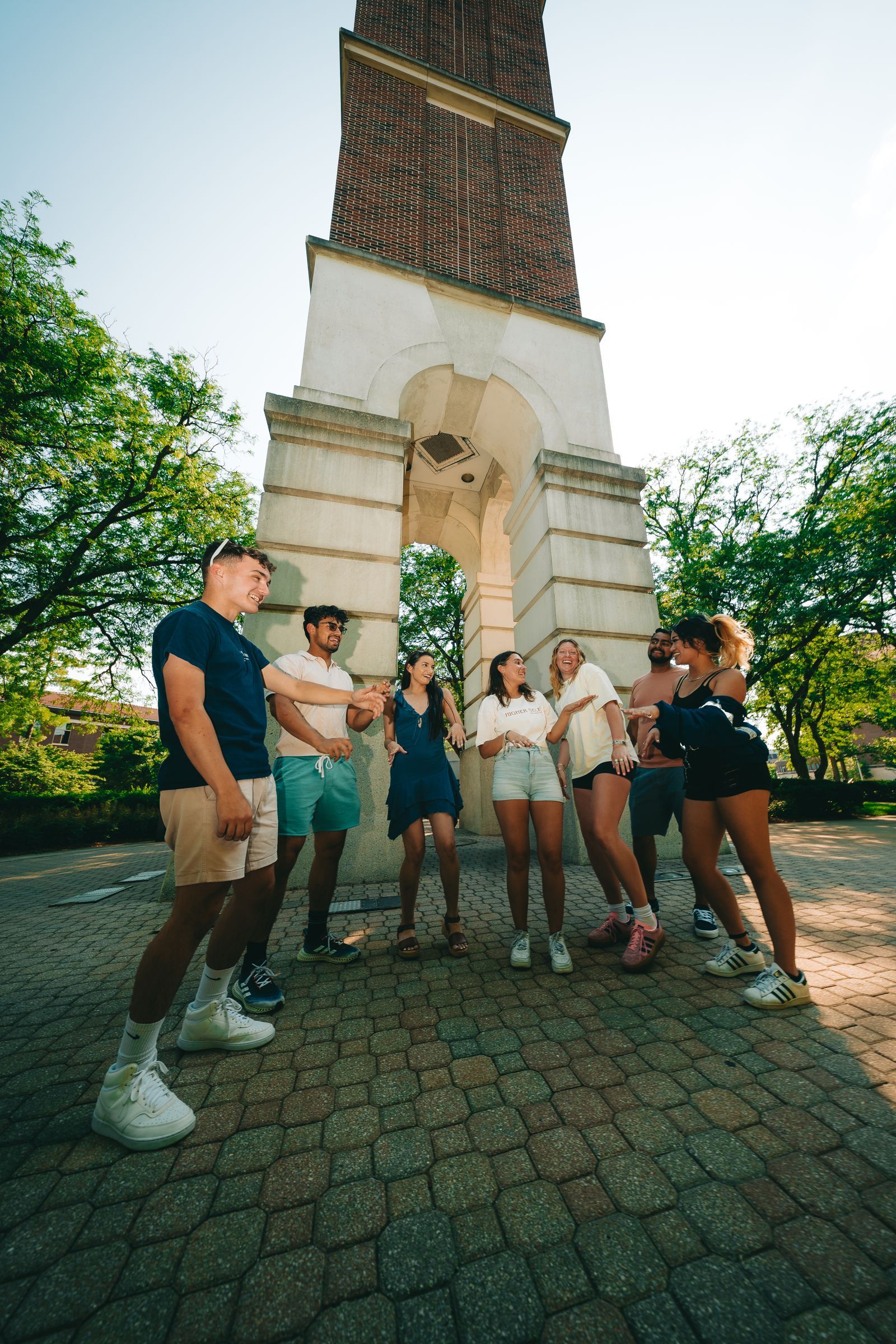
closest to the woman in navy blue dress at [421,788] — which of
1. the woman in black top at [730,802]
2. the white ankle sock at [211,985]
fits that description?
the white ankle sock at [211,985]

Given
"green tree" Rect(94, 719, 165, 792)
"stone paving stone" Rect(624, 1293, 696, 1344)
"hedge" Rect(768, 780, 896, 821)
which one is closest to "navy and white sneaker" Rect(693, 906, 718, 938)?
"stone paving stone" Rect(624, 1293, 696, 1344)

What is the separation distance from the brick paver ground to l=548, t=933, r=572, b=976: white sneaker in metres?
0.06

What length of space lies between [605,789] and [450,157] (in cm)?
1262

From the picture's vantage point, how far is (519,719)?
3432 millimetres

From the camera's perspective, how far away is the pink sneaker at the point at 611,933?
3.40 meters

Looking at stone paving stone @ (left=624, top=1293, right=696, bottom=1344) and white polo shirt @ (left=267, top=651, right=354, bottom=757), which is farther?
white polo shirt @ (left=267, top=651, right=354, bottom=757)

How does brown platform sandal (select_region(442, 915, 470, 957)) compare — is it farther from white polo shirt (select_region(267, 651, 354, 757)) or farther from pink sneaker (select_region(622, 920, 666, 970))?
white polo shirt (select_region(267, 651, 354, 757))

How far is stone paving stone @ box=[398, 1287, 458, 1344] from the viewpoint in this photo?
1103 mm

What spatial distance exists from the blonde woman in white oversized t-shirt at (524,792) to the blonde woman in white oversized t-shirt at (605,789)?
232 millimetres

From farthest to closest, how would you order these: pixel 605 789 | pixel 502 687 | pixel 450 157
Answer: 1. pixel 450 157
2. pixel 502 687
3. pixel 605 789

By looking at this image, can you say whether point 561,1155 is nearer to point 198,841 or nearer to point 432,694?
point 198,841

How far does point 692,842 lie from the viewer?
9.66 ft

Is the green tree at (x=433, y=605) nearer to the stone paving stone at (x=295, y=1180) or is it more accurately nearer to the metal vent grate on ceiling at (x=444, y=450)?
the metal vent grate on ceiling at (x=444, y=450)

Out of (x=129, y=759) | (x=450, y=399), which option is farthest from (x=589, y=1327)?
(x=129, y=759)
